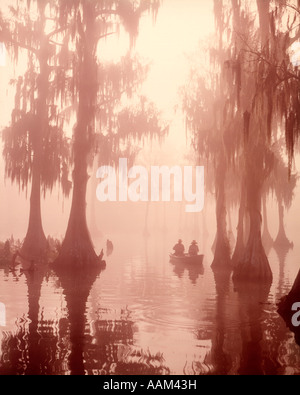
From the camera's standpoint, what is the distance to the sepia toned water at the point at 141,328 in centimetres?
822

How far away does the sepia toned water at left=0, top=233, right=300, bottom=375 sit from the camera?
27.0 feet

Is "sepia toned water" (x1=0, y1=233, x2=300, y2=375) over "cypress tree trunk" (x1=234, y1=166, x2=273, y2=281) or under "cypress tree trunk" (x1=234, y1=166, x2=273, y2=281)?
under

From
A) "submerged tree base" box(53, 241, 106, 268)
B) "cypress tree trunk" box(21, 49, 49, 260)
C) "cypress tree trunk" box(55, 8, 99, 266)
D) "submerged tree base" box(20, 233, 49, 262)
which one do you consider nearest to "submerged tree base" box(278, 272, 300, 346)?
"submerged tree base" box(53, 241, 106, 268)

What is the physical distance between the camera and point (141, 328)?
37.3 ft

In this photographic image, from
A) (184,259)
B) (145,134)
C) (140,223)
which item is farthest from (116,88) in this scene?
(140,223)

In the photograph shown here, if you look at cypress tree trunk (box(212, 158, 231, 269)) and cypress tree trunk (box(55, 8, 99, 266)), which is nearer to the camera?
cypress tree trunk (box(55, 8, 99, 266))

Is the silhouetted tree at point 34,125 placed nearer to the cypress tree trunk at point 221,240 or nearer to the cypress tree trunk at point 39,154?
the cypress tree trunk at point 39,154

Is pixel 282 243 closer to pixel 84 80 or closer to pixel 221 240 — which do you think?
pixel 221 240

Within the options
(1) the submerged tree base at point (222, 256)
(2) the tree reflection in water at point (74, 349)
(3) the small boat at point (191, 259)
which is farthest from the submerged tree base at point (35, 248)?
(2) the tree reflection in water at point (74, 349)

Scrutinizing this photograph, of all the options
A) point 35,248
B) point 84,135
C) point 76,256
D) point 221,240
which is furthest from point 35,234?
point 221,240

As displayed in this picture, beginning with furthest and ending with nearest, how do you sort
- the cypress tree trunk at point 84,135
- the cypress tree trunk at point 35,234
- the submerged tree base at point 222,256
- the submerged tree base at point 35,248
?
the cypress tree trunk at point 35,234 → the submerged tree base at point 35,248 → the submerged tree base at point 222,256 → the cypress tree trunk at point 84,135

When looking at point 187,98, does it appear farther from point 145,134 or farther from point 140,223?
point 140,223

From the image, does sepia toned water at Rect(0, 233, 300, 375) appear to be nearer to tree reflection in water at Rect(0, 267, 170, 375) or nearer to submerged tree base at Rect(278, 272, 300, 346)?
tree reflection in water at Rect(0, 267, 170, 375)

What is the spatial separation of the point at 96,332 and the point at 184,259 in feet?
57.6
